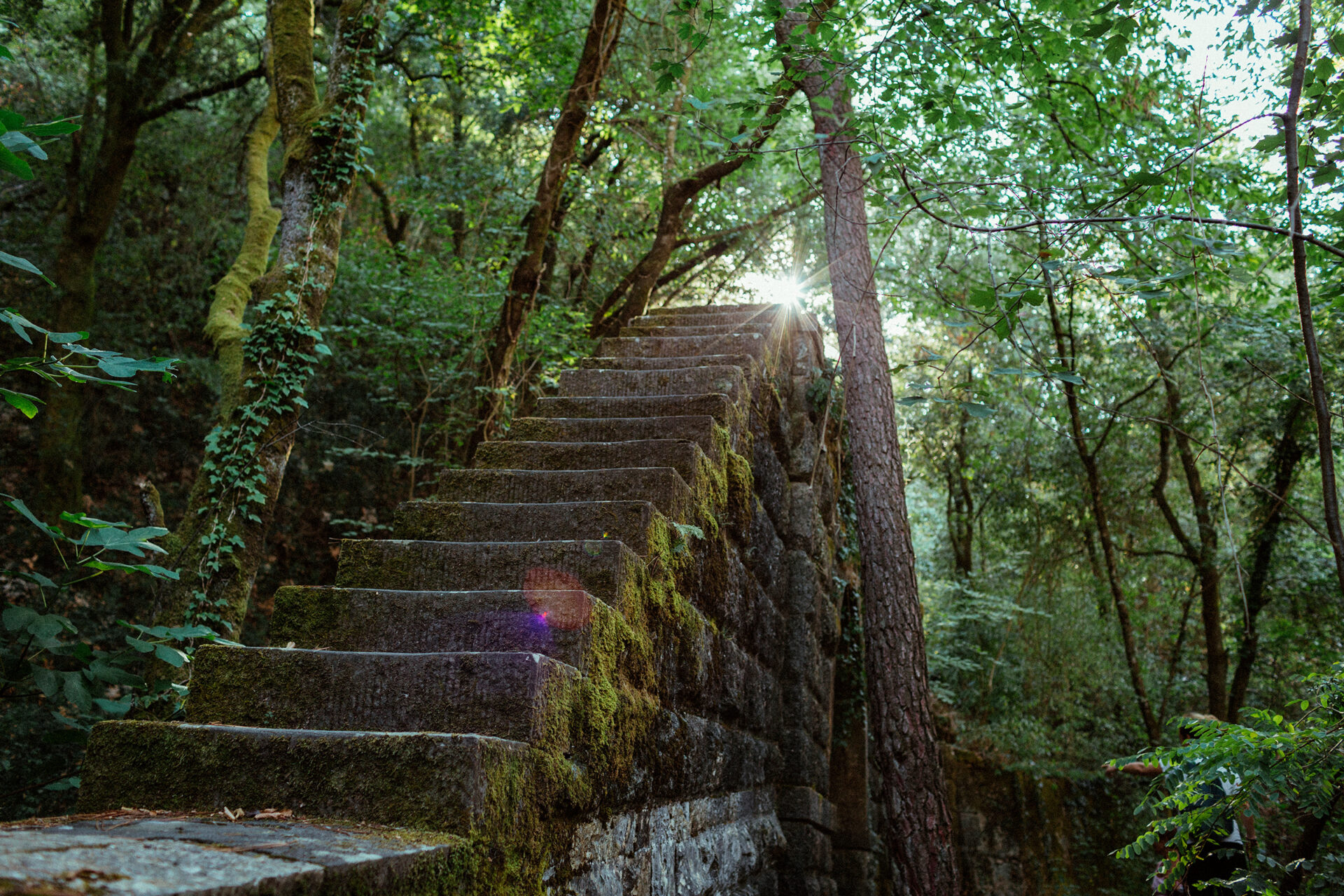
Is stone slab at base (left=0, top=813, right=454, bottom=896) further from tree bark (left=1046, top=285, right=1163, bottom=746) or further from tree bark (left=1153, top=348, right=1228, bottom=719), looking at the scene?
tree bark (left=1153, top=348, right=1228, bottom=719)

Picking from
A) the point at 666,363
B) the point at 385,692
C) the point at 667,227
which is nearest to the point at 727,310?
the point at 667,227

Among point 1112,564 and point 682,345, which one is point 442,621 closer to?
point 682,345

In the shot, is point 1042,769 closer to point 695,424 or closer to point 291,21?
point 695,424

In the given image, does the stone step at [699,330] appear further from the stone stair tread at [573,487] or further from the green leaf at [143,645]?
the green leaf at [143,645]

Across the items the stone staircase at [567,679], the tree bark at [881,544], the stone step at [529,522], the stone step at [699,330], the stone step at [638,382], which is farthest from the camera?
the stone step at [699,330]

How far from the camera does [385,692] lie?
6.04 feet

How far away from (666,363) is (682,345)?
41 cm

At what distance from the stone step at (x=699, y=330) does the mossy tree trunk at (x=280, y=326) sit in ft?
6.03

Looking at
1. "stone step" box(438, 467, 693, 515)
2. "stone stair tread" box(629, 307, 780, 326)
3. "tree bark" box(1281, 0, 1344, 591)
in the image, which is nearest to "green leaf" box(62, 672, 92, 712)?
"stone step" box(438, 467, 693, 515)

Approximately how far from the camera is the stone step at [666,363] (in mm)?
4273

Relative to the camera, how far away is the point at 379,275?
27.4 feet

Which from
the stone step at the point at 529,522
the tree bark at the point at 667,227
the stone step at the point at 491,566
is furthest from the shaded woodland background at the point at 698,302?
the stone step at the point at 491,566

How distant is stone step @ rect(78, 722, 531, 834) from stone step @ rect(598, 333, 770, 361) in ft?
10.8

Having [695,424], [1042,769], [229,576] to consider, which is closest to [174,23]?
[229,576]
